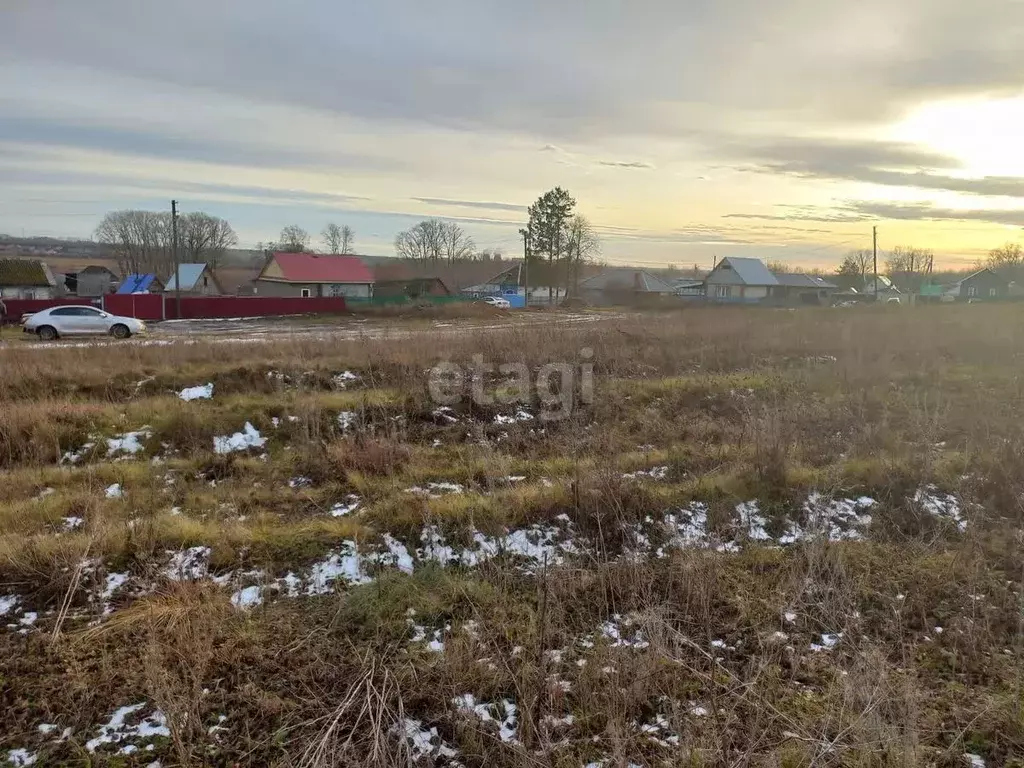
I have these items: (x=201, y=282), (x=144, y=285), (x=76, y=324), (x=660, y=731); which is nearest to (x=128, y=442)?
(x=660, y=731)

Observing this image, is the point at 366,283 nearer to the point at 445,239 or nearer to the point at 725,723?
the point at 445,239

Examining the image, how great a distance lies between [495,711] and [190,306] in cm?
3587

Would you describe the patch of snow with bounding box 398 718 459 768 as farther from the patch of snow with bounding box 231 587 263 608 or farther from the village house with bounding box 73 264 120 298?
the village house with bounding box 73 264 120 298

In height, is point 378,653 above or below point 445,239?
below

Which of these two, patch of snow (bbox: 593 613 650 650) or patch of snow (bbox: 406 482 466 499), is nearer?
patch of snow (bbox: 593 613 650 650)

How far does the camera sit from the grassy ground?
11.7ft

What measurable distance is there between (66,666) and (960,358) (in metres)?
19.4

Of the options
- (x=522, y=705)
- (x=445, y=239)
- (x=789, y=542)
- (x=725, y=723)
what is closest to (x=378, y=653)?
(x=522, y=705)

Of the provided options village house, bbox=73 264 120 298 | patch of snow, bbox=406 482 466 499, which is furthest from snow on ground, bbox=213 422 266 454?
village house, bbox=73 264 120 298

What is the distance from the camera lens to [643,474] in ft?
25.4

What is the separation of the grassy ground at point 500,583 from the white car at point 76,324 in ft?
40.9

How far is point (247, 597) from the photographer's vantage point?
491 centimetres

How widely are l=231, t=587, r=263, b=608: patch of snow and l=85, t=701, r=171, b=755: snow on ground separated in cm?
114

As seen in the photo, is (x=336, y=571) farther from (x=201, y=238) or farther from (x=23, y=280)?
(x=201, y=238)
